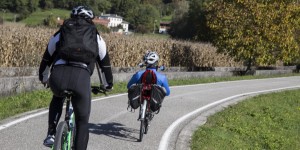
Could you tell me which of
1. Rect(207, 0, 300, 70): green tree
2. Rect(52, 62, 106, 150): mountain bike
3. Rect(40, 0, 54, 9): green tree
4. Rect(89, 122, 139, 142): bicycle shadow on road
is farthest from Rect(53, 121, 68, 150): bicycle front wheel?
Rect(40, 0, 54, 9): green tree

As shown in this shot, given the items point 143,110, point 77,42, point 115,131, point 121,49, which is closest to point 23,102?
point 115,131

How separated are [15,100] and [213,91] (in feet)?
29.6

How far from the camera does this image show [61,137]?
464cm

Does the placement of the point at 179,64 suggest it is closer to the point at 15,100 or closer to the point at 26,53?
the point at 26,53

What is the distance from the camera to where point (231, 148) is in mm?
8320

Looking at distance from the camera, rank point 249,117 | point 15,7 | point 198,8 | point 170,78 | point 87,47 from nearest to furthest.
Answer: point 87,47
point 249,117
point 170,78
point 15,7
point 198,8

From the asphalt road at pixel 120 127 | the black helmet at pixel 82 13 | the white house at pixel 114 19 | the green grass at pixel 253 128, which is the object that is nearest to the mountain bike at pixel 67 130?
the black helmet at pixel 82 13

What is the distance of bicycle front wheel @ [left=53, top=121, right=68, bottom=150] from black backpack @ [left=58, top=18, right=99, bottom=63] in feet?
2.34

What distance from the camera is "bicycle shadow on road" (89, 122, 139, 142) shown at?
8.04 meters

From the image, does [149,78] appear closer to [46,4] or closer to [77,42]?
[77,42]

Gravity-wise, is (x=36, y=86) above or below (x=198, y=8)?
below

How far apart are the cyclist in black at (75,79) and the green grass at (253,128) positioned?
3.15 meters

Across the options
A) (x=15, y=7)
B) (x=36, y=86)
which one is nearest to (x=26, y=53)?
(x=36, y=86)

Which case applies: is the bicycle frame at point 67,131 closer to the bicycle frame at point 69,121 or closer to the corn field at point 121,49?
the bicycle frame at point 69,121
